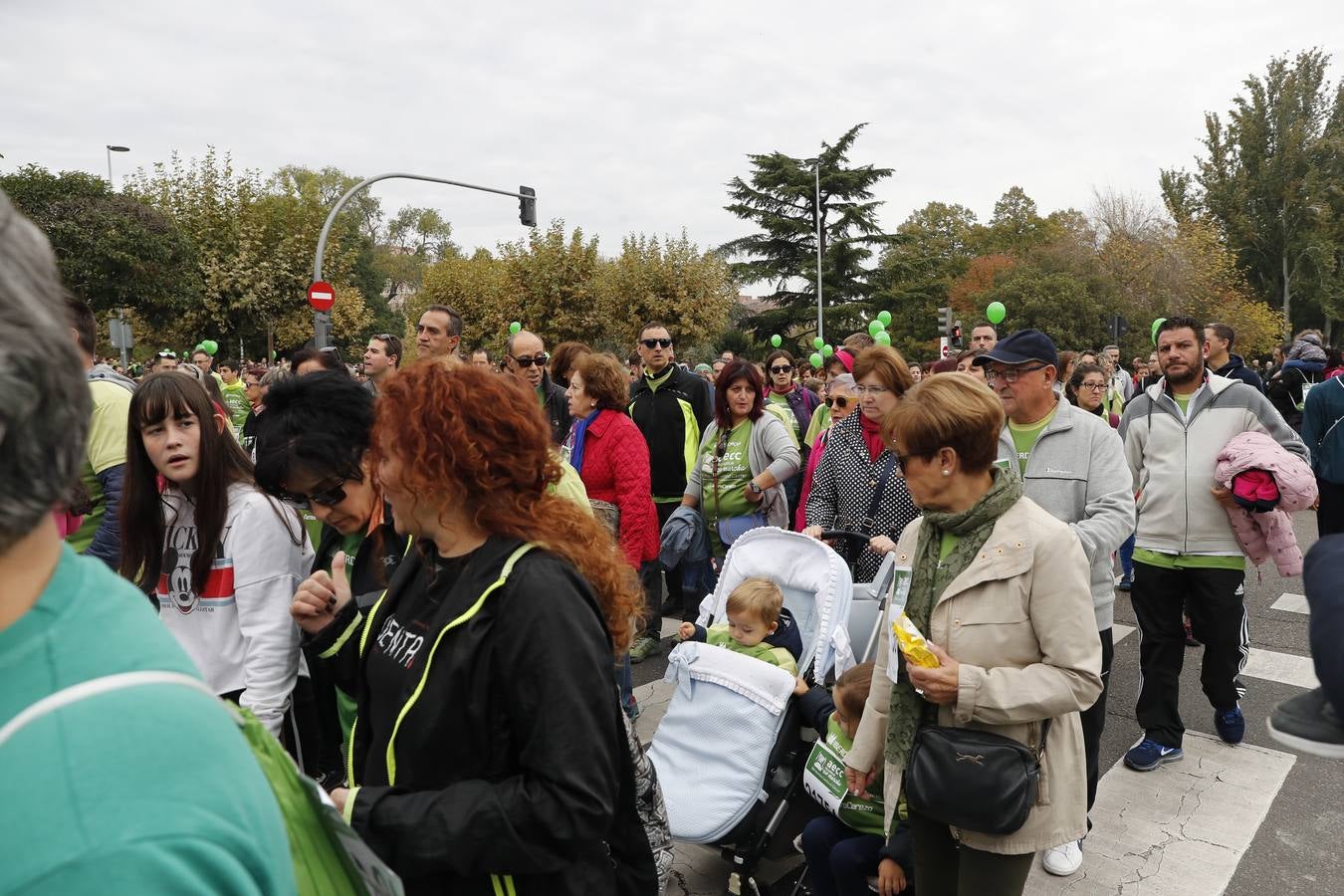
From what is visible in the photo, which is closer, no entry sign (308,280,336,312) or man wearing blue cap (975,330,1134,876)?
man wearing blue cap (975,330,1134,876)

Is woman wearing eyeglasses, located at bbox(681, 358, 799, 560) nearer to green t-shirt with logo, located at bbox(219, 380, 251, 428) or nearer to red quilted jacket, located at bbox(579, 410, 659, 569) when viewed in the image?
red quilted jacket, located at bbox(579, 410, 659, 569)

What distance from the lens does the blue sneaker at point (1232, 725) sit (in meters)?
4.77

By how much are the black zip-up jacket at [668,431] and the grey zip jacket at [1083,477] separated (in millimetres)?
3198

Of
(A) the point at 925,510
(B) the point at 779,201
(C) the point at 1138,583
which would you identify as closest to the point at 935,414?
(A) the point at 925,510

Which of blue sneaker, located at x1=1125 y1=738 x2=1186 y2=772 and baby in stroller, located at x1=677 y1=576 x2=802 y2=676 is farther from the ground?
baby in stroller, located at x1=677 y1=576 x2=802 y2=676

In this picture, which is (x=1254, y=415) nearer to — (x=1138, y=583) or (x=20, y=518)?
(x=1138, y=583)

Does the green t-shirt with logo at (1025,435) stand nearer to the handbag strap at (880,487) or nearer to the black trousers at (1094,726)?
the handbag strap at (880,487)

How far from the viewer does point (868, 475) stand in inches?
176

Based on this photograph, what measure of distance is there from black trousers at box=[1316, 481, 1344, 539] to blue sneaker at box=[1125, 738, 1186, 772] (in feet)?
10.3

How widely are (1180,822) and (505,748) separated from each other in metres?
3.71

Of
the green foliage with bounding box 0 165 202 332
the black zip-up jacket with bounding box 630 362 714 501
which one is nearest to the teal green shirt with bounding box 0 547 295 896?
the black zip-up jacket with bounding box 630 362 714 501

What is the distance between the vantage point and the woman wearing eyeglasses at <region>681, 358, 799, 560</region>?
5.97 meters

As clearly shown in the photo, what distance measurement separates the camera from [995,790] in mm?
2211

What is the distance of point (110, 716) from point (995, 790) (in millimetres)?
2056
